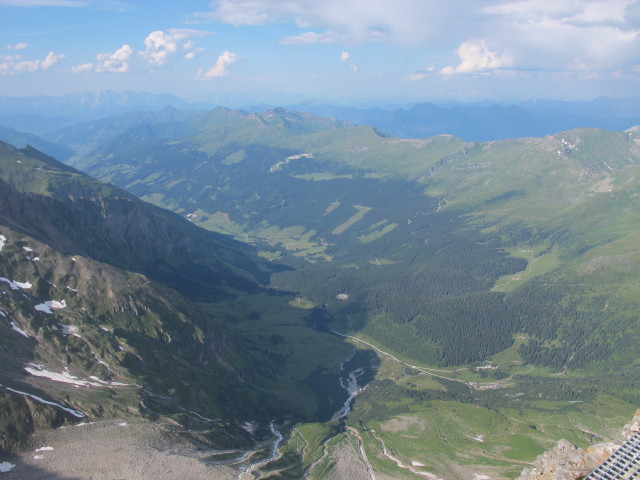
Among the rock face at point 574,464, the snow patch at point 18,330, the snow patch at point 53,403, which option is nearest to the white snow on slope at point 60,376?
the snow patch at point 18,330

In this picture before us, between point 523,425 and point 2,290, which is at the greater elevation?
point 2,290

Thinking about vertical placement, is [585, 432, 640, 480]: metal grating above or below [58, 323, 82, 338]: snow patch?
above

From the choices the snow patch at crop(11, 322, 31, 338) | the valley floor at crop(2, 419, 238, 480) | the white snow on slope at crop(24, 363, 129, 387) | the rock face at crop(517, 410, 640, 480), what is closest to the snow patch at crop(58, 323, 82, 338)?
the snow patch at crop(11, 322, 31, 338)

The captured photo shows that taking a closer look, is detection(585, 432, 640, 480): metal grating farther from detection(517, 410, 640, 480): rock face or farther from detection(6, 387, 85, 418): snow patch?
detection(6, 387, 85, 418): snow patch

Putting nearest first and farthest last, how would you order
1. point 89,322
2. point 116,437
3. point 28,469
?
point 28,469 → point 116,437 → point 89,322

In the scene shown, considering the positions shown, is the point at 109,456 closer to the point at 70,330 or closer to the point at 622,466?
the point at 70,330

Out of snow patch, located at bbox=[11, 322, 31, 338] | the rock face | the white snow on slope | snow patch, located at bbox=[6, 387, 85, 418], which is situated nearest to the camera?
the rock face

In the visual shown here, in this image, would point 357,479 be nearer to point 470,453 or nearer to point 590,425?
point 470,453

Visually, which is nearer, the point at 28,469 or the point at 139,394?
the point at 28,469

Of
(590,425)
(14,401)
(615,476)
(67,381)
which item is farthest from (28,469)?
(590,425)
